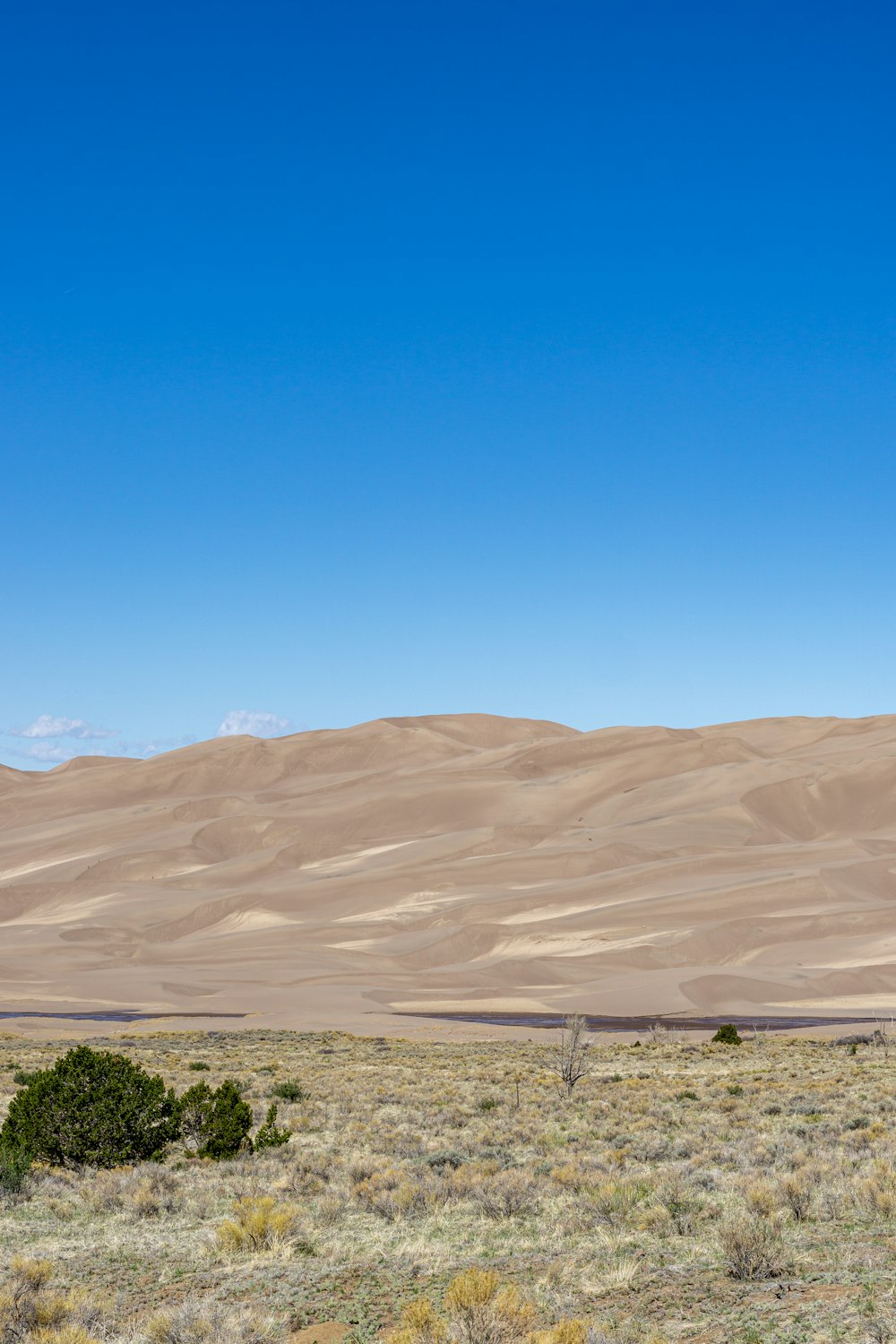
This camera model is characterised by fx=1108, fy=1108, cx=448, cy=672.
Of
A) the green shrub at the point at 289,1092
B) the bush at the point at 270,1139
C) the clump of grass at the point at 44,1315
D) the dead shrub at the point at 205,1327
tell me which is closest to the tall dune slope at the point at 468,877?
the green shrub at the point at 289,1092

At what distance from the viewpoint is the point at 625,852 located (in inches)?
3669

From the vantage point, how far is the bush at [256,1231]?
9867 millimetres

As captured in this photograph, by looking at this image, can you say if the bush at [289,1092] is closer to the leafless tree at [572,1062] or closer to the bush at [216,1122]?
the leafless tree at [572,1062]

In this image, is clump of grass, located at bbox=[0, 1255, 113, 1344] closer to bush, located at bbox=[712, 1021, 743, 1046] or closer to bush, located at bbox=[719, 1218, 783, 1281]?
bush, located at bbox=[719, 1218, 783, 1281]

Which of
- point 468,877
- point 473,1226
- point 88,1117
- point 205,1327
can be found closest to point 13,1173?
point 88,1117

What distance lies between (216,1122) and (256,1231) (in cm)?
631

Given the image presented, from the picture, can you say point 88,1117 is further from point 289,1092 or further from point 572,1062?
point 572,1062

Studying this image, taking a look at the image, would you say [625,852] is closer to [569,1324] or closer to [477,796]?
[477,796]

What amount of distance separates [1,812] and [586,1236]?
15064 centimetres

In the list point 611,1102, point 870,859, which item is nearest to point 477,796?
point 870,859

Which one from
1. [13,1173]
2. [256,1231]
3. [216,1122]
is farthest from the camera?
[216,1122]

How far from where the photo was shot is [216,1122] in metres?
16.0

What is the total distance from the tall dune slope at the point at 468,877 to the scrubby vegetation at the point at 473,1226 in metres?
39.4

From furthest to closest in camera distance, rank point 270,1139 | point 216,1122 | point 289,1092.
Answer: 1. point 289,1092
2. point 270,1139
3. point 216,1122
